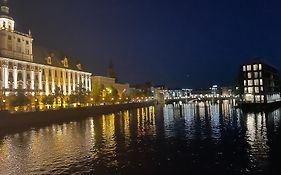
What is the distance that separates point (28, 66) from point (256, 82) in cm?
8912

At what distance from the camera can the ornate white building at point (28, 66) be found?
93438 mm

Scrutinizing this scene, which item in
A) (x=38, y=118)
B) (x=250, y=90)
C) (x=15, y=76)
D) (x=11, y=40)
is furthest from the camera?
(x=250, y=90)

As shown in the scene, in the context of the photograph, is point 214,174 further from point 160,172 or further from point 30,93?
point 30,93

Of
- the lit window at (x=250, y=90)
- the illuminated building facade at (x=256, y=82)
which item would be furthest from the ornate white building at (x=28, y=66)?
the lit window at (x=250, y=90)

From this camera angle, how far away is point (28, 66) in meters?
104

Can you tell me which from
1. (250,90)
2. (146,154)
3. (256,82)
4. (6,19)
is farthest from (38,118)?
(256,82)

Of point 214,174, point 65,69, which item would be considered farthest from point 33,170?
point 65,69

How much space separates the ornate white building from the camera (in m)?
93.4

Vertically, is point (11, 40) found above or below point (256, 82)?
above

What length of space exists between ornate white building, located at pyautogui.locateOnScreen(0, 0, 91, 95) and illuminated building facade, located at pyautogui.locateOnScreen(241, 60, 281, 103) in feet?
229

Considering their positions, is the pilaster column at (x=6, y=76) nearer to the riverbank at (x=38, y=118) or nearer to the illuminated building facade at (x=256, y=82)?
the riverbank at (x=38, y=118)

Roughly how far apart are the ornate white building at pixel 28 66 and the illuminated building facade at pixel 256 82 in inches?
2753

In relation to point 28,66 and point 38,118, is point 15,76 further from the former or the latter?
point 38,118

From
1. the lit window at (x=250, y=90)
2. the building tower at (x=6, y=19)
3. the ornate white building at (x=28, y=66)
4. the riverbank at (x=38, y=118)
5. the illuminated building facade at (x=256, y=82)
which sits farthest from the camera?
the lit window at (x=250, y=90)
